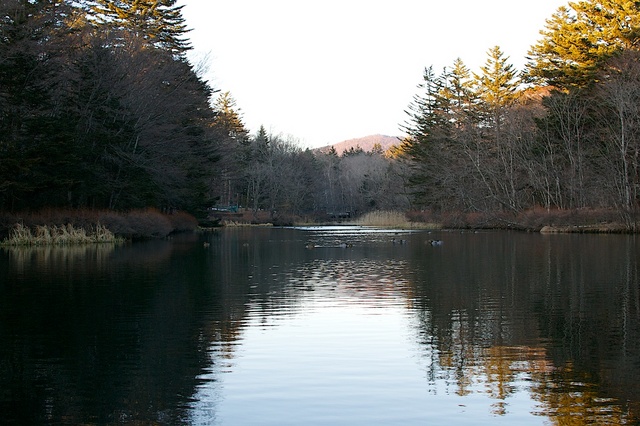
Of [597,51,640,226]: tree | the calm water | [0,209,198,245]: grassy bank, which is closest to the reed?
[0,209,198,245]: grassy bank

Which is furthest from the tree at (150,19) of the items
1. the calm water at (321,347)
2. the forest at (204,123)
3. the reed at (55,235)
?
the calm water at (321,347)

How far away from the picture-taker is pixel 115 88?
43969 mm

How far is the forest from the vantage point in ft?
120

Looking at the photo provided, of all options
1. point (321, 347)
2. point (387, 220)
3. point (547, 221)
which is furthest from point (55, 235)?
point (387, 220)

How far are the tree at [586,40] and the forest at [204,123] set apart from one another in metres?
0.11

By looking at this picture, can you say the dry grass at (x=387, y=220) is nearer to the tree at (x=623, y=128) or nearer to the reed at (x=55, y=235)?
the tree at (x=623, y=128)

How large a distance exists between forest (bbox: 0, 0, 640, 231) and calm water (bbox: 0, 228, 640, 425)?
17.6m

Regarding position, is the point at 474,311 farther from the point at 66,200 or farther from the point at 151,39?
the point at 151,39

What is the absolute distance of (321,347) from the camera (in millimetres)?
11203

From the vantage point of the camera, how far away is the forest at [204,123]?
120 ft

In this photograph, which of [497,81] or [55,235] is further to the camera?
[497,81]

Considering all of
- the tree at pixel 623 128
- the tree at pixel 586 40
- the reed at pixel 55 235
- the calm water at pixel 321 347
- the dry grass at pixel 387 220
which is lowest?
the calm water at pixel 321 347

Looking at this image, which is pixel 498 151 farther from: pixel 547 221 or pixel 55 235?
pixel 55 235

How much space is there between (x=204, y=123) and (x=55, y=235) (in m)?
32.6
